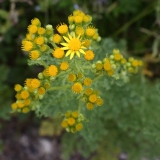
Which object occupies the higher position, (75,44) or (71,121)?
(75,44)

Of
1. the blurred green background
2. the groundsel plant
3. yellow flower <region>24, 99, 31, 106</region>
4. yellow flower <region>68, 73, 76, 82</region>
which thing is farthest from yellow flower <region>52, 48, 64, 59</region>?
the blurred green background

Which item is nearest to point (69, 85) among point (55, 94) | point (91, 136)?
point (55, 94)

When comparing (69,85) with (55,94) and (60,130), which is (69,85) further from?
Result: (60,130)

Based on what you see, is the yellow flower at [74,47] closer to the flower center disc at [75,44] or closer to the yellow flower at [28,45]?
the flower center disc at [75,44]

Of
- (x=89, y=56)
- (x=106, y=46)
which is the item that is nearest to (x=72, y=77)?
(x=89, y=56)

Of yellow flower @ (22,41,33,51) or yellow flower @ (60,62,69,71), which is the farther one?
yellow flower @ (22,41,33,51)

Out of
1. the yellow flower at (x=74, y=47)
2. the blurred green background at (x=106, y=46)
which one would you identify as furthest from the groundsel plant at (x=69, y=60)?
the blurred green background at (x=106, y=46)

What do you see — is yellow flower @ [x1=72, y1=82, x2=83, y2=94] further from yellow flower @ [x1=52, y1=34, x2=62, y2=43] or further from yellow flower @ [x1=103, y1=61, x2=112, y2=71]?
yellow flower @ [x1=52, y1=34, x2=62, y2=43]

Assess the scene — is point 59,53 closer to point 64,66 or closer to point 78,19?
point 64,66
